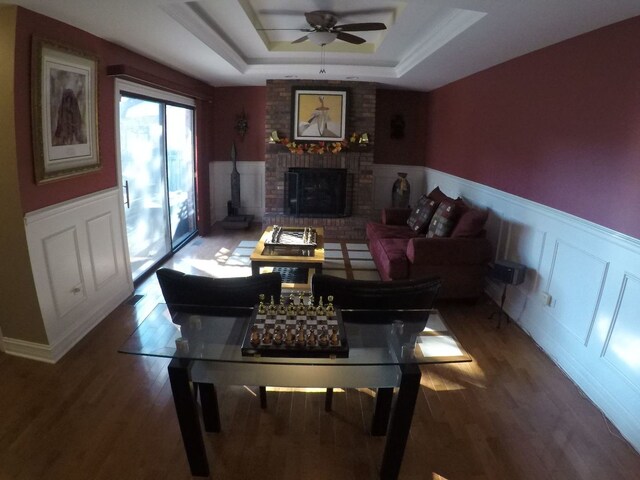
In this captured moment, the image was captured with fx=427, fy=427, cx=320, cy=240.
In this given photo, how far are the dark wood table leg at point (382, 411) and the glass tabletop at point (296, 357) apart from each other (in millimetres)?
425

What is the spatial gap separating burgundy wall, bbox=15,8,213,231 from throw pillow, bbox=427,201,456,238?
3.15 meters

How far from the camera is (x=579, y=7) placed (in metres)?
2.43

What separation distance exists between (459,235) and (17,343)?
3703 millimetres

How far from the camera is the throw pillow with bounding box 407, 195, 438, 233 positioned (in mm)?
4945

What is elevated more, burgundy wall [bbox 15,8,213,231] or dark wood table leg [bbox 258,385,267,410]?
burgundy wall [bbox 15,8,213,231]

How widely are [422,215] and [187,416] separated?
375 centimetres

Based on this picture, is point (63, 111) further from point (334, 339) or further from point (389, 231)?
point (389, 231)

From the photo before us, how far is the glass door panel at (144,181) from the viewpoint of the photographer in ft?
14.2

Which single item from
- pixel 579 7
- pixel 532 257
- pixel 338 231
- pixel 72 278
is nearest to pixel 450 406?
pixel 532 257

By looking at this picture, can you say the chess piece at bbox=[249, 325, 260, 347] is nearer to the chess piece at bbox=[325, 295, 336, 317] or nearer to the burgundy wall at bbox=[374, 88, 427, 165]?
the chess piece at bbox=[325, 295, 336, 317]

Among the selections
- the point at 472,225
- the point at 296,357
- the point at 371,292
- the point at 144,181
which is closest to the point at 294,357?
the point at 296,357

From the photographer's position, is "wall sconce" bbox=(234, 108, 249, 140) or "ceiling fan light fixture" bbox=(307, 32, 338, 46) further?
"wall sconce" bbox=(234, 108, 249, 140)

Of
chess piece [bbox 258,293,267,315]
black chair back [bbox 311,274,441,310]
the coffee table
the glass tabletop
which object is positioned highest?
black chair back [bbox 311,274,441,310]

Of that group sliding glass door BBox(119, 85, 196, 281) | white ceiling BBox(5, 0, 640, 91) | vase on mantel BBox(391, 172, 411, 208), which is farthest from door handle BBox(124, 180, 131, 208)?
vase on mantel BBox(391, 172, 411, 208)
